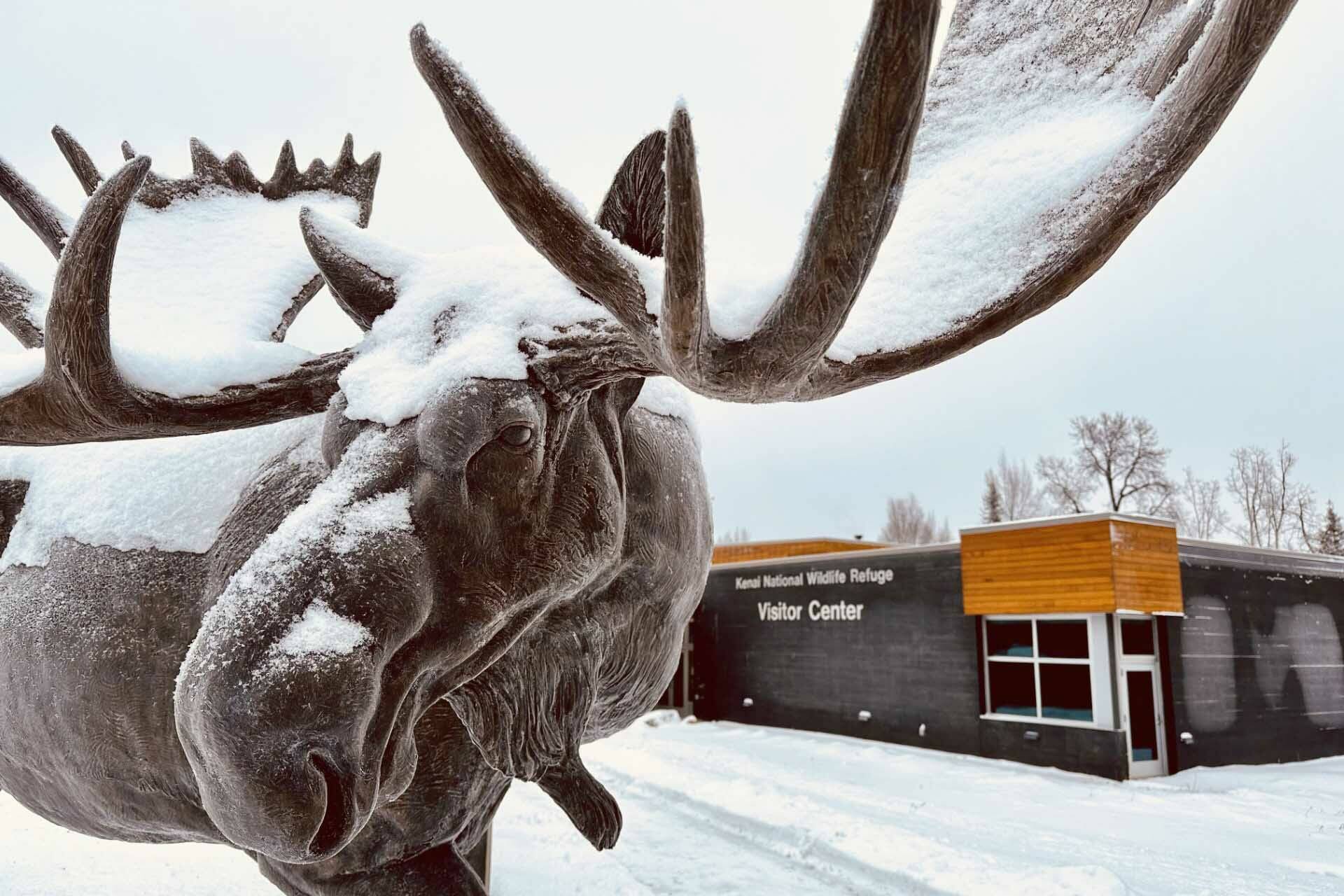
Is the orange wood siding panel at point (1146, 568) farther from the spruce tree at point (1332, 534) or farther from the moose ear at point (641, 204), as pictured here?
the spruce tree at point (1332, 534)

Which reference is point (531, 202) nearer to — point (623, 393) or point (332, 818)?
point (623, 393)

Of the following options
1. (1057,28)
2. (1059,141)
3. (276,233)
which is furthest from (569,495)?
(276,233)

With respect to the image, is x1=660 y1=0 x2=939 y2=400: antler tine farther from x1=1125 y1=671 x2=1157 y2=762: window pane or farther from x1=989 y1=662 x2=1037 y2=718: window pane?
x1=989 y1=662 x2=1037 y2=718: window pane

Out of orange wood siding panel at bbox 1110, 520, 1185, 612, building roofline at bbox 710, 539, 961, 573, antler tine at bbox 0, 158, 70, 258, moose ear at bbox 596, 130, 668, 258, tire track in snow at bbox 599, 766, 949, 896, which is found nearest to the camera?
moose ear at bbox 596, 130, 668, 258

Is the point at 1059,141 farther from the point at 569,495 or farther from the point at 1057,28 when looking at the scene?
the point at 569,495

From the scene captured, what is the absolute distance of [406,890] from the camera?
7.06 feet

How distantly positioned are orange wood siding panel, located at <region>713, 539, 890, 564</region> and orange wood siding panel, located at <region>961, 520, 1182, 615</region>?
8.79 meters

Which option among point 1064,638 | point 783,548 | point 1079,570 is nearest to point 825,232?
point 1079,570

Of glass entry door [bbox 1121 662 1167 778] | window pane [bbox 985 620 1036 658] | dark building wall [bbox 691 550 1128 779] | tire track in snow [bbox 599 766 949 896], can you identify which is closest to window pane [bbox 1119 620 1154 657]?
glass entry door [bbox 1121 662 1167 778]

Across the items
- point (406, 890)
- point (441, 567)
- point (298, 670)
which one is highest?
point (441, 567)

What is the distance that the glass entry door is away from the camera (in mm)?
11641

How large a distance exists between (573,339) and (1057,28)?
1128 millimetres

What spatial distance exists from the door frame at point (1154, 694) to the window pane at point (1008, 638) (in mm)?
1267

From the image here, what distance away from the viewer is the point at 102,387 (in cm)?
177
